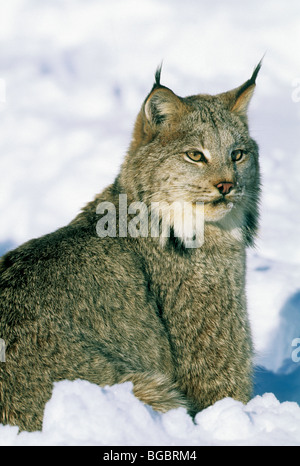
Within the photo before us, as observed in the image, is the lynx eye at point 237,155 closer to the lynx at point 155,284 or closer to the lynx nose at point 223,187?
the lynx at point 155,284

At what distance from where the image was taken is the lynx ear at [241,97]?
7.78 meters

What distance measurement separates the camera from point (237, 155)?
7.38 metres

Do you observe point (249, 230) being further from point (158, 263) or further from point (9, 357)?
point (9, 357)

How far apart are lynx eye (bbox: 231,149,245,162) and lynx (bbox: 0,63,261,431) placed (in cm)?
1

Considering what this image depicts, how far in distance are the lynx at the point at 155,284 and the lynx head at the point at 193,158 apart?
0.04 feet

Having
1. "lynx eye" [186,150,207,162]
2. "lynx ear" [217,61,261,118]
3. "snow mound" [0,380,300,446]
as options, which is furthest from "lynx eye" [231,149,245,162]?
"snow mound" [0,380,300,446]

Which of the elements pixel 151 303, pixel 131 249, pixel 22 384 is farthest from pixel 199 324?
pixel 22 384

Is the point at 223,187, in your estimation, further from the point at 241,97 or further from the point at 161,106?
the point at 241,97

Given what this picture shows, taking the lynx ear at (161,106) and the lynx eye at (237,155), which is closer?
the lynx ear at (161,106)

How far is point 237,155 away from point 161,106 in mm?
1015

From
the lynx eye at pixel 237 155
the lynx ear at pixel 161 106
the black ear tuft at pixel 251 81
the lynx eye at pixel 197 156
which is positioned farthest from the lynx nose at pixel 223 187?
the black ear tuft at pixel 251 81

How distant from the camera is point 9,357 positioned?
577cm

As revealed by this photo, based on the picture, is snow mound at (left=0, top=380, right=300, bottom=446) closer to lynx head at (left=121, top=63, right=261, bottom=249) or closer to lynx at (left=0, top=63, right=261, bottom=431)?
lynx at (left=0, top=63, right=261, bottom=431)
